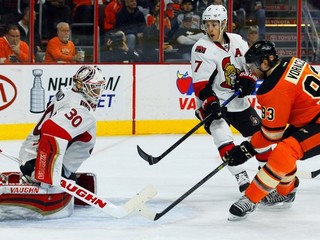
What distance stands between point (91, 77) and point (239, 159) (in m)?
0.80

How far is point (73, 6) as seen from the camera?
28.6 feet

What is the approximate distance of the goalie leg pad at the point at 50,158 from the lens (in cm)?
470

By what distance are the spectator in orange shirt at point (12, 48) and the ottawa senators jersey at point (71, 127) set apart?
11.3 feet

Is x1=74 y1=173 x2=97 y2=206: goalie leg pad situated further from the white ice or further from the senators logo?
the senators logo

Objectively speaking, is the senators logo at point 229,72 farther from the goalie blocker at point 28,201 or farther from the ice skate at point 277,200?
the goalie blocker at point 28,201

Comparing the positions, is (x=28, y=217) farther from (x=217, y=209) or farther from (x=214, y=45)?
(x=214, y=45)

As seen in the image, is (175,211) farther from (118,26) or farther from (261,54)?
(118,26)

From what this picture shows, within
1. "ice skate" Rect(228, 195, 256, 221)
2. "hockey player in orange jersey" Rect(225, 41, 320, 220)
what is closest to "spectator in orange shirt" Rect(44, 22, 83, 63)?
"hockey player in orange jersey" Rect(225, 41, 320, 220)

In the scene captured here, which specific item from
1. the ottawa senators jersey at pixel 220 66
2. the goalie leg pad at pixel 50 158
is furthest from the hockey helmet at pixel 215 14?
the goalie leg pad at pixel 50 158

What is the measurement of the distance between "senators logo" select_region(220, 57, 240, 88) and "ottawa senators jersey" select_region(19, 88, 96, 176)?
1.09 meters

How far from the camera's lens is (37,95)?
8305mm

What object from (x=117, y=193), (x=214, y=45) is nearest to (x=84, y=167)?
(x=117, y=193)

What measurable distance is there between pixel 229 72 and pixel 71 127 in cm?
130

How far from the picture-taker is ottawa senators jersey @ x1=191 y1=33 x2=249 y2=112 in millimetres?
5656
